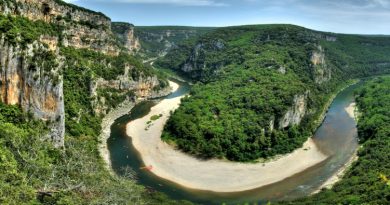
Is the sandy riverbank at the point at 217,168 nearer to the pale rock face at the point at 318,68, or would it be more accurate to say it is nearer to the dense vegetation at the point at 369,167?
the dense vegetation at the point at 369,167

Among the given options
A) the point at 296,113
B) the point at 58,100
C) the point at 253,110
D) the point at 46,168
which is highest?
the point at 58,100

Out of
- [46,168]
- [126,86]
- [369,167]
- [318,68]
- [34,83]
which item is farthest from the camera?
[318,68]

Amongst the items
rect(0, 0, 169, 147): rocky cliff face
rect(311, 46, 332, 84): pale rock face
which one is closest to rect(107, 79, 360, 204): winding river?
rect(0, 0, 169, 147): rocky cliff face

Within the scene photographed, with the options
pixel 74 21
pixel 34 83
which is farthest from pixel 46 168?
pixel 74 21

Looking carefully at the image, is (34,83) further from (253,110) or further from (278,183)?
(253,110)

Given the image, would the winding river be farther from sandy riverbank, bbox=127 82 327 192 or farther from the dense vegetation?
the dense vegetation

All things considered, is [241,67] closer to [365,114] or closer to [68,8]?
[365,114]

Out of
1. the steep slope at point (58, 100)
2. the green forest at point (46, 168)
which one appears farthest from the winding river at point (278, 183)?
the steep slope at point (58, 100)
